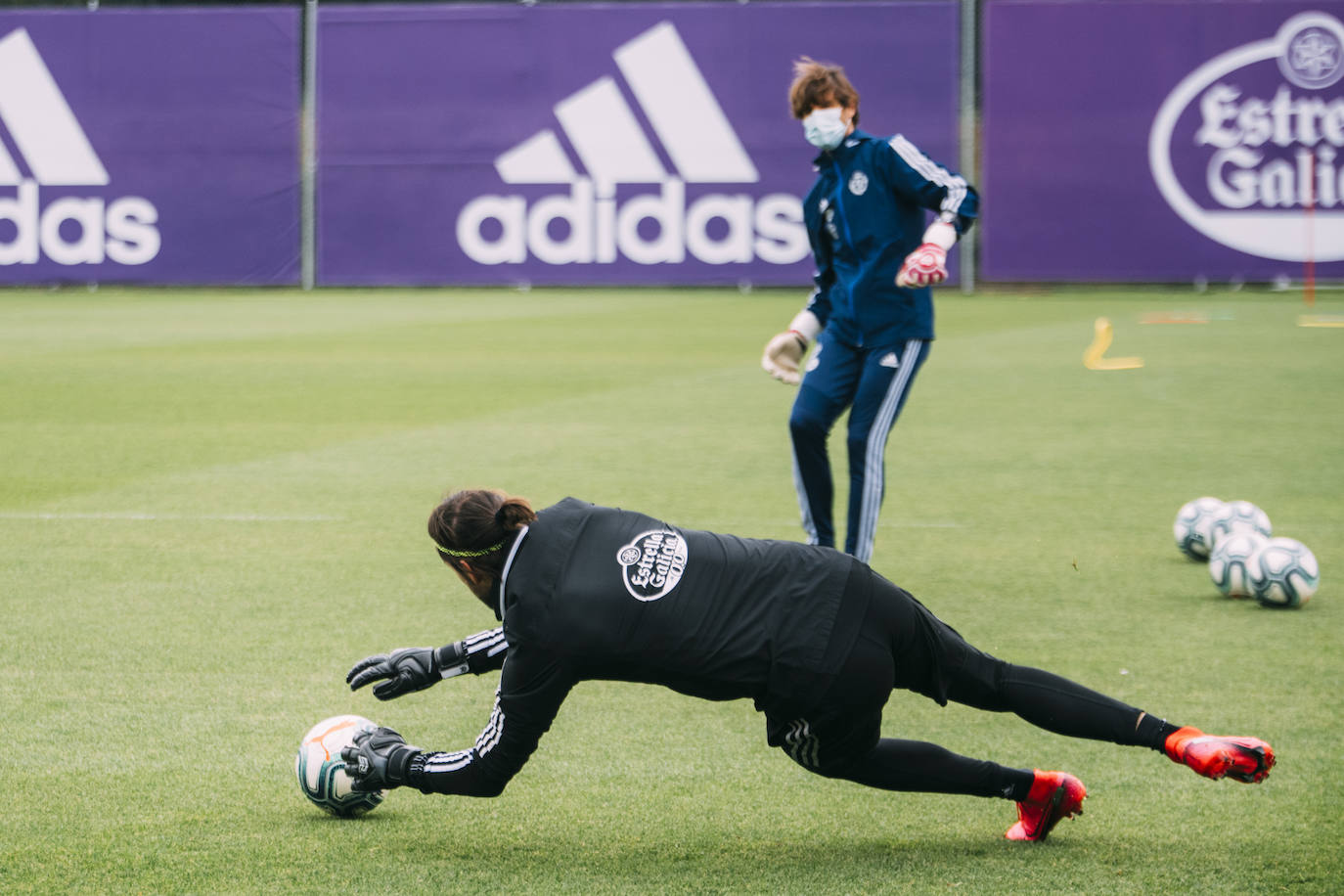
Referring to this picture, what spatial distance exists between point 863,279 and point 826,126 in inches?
25.9

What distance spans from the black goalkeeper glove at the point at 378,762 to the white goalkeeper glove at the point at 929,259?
10.4 ft

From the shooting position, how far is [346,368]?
16.5 metres

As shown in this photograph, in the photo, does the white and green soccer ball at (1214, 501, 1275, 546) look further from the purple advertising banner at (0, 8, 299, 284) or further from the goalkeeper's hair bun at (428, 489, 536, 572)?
the purple advertising banner at (0, 8, 299, 284)

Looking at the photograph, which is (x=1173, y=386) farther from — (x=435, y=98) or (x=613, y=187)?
(x=435, y=98)

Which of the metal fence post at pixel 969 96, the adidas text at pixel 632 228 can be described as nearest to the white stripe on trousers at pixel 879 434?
the adidas text at pixel 632 228

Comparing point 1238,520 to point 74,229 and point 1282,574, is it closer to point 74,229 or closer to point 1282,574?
point 1282,574

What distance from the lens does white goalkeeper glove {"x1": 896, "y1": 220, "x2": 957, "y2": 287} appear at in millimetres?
6742

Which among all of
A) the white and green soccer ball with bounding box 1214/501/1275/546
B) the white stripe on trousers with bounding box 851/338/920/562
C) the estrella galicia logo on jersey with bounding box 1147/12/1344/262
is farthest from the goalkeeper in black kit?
the estrella galicia logo on jersey with bounding box 1147/12/1344/262

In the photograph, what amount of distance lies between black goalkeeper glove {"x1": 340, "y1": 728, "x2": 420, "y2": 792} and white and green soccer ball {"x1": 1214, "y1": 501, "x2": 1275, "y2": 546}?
15.4 ft

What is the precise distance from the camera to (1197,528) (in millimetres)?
7992

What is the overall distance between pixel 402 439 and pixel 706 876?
328 inches

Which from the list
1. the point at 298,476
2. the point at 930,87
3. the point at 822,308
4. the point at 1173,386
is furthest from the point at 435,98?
the point at 822,308

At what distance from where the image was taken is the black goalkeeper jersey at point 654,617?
13.0ft

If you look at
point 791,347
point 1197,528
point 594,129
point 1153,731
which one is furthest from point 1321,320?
point 1153,731
